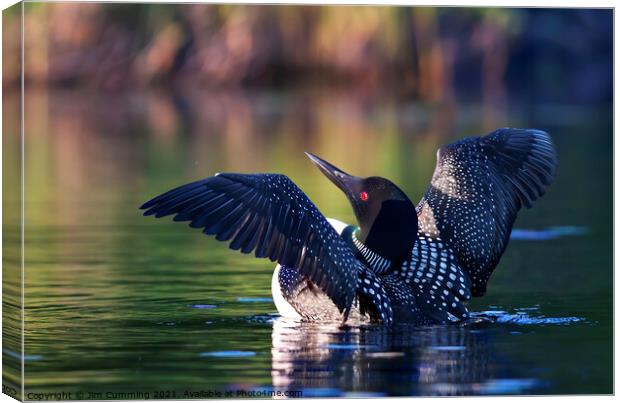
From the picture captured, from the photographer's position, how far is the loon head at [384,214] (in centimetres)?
727

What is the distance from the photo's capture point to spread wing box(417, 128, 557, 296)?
303 inches

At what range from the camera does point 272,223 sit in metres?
6.81

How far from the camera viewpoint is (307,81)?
17.4 m

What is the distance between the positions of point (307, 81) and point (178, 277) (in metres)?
8.91

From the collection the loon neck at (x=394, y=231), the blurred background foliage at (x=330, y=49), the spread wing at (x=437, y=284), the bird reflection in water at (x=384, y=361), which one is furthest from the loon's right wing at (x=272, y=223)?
the blurred background foliage at (x=330, y=49)

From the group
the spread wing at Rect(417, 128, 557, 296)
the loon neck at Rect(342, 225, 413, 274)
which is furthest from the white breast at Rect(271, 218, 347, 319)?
the spread wing at Rect(417, 128, 557, 296)

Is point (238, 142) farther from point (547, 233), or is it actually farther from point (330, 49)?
point (547, 233)

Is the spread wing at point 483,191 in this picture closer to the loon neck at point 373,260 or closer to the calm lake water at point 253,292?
the calm lake water at point 253,292

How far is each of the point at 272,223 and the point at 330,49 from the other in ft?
28.7

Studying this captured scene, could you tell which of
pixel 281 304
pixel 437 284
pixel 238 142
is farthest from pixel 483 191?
pixel 238 142

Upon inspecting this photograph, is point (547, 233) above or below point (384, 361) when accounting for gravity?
above

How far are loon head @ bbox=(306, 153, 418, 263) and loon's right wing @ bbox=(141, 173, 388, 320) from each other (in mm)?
359

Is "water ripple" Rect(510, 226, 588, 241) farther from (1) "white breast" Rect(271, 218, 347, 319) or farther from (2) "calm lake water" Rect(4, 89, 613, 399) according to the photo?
(1) "white breast" Rect(271, 218, 347, 319)

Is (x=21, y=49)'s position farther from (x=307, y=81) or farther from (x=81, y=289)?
Result: (x=307, y=81)
